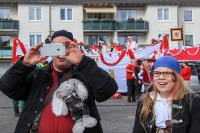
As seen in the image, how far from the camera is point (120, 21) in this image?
139ft

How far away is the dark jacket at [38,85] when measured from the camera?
3.02 m

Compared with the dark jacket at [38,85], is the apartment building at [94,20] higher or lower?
higher

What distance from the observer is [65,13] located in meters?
41.3

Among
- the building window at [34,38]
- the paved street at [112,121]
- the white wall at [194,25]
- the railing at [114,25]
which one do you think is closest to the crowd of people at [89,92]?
the paved street at [112,121]

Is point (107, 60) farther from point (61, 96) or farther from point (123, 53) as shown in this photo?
point (61, 96)

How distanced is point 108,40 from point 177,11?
9590 millimetres

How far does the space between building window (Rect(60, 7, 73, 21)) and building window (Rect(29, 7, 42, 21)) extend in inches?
105

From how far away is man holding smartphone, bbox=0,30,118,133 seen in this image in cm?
302

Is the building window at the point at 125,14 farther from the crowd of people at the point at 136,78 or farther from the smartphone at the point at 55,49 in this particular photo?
the smartphone at the point at 55,49

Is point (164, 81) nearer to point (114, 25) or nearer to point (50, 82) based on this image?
point (50, 82)

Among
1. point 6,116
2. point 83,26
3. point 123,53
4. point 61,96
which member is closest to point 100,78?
point 61,96

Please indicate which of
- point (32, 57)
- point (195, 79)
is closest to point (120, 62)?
point (195, 79)

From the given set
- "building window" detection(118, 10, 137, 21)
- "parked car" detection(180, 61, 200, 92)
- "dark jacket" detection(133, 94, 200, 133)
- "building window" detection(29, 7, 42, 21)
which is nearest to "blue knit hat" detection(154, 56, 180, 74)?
"dark jacket" detection(133, 94, 200, 133)

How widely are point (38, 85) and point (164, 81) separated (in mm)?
1213
